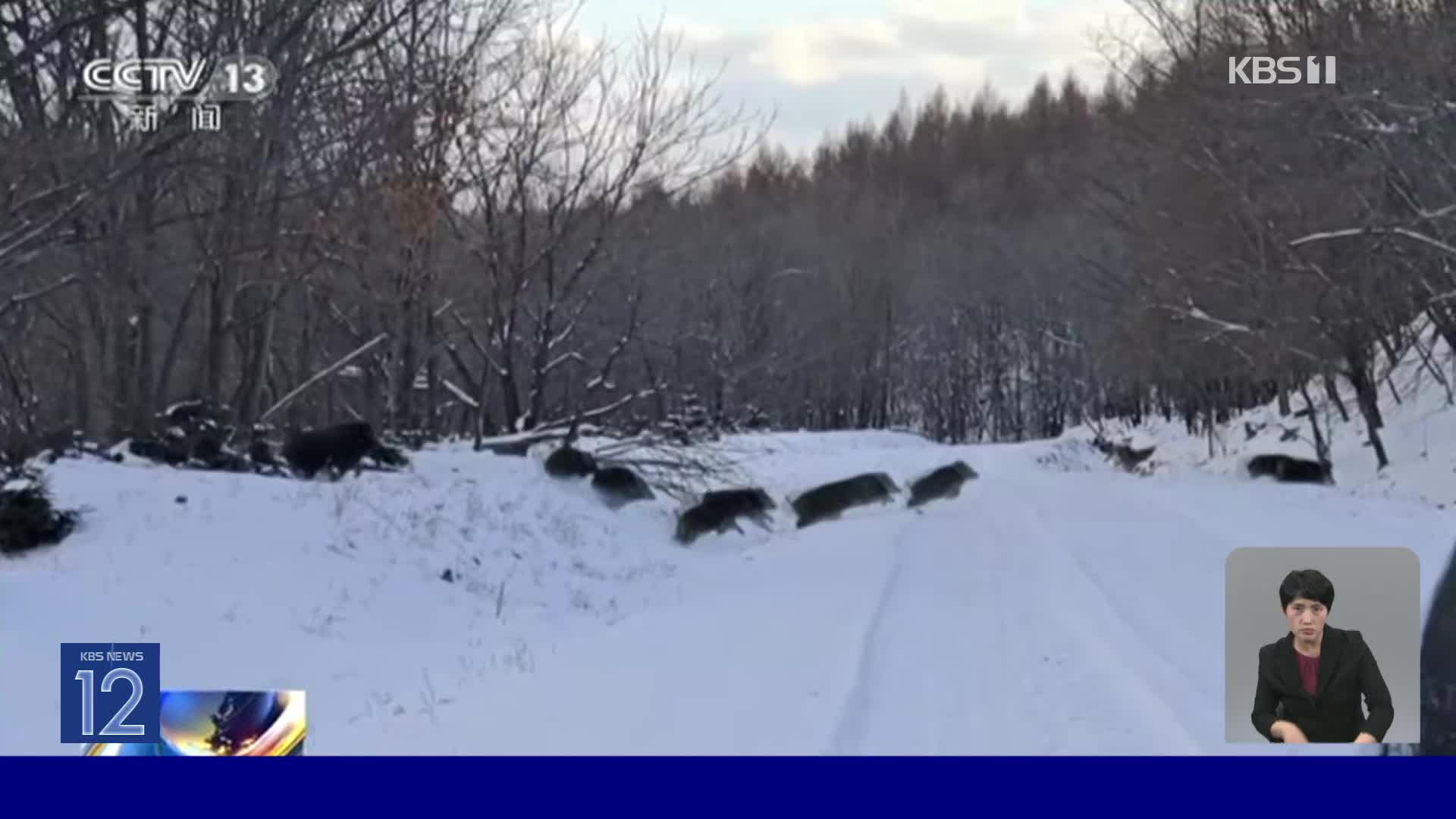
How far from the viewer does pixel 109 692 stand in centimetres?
261

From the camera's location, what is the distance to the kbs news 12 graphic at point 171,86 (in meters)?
3.01

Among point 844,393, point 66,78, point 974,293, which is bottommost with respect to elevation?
point 844,393

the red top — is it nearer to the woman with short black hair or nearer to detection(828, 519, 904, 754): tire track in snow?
the woman with short black hair

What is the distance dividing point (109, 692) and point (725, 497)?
820 centimetres

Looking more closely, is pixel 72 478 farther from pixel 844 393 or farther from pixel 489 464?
pixel 489 464

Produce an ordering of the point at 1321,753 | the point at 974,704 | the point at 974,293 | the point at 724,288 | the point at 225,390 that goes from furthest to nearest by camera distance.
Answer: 1. the point at 225,390
2. the point at 724,288
3. the point at 974,293
4. the point at 974,704
5. the point at 1321,753

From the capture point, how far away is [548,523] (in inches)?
366

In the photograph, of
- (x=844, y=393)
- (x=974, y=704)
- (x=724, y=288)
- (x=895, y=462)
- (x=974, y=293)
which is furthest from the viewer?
(x=895, y=462)

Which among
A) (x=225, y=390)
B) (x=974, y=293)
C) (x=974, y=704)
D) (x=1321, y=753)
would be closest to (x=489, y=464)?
(x=225, y=390)

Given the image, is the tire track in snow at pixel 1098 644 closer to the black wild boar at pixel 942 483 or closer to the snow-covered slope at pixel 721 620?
the snow-covered slope at pixel 721 620

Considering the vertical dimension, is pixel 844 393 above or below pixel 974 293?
below

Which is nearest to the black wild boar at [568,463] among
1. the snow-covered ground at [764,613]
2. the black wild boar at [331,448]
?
the black wild boar at [331,448]

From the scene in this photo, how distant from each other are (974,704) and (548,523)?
6.22m

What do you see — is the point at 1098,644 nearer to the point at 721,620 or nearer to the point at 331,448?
the point at 721,620
